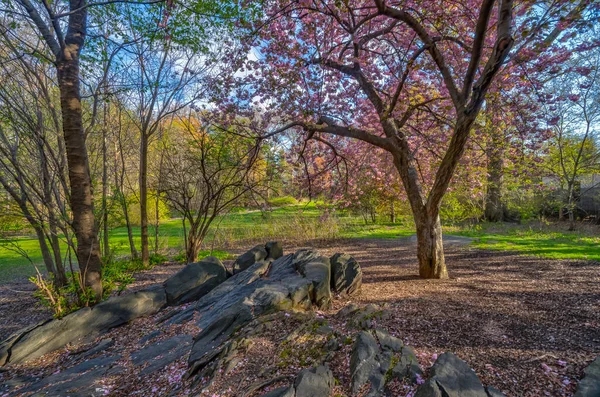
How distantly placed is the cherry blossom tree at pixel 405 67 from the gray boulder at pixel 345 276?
110 centimetres

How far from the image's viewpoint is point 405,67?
4.81 meters

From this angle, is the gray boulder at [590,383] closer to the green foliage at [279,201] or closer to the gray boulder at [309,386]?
the gray boulder at [309,386]

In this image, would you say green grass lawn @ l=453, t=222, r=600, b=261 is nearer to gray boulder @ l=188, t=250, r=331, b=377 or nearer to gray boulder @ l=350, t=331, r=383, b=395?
gray boulder @ l=188, t=250, r=331, b=377

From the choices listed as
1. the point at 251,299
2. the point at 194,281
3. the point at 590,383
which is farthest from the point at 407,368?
the point at 194,281

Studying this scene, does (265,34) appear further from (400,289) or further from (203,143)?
(400,289)

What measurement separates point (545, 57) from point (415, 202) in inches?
108

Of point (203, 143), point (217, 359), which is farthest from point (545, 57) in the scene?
point (203, 143)

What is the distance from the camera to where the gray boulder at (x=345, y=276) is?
409 cm

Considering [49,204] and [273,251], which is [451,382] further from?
[49,204]

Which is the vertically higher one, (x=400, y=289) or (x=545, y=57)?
(x=545, y=57)

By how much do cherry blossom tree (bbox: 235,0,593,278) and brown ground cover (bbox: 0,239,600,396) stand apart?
815mm

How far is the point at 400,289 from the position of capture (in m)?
4.02

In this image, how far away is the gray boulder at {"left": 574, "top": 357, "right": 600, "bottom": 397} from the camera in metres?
1.59

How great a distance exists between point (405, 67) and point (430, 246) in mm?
2980
